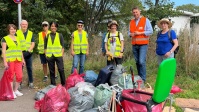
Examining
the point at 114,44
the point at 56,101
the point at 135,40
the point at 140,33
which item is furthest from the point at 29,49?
the point at 140,33

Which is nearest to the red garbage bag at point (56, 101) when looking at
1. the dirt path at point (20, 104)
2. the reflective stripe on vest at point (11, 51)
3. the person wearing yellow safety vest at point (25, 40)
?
the dirt path at point (20, 104)

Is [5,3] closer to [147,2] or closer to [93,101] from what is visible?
[93,101]

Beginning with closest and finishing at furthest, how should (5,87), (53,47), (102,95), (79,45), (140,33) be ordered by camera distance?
(102,95), (5,87), (140,33), (53,47), (79,45)

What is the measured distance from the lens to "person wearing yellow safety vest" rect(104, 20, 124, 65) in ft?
21.2

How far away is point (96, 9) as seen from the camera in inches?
1048

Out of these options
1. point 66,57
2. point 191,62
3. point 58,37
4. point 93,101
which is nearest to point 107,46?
point 58,37

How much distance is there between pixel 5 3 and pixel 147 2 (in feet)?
49.4

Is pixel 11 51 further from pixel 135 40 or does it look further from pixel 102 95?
pixel 135 40

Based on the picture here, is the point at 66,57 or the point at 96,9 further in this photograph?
the point at 96,9

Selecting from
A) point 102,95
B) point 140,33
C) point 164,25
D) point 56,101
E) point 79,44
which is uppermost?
point 164,25

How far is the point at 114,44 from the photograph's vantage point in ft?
21.2

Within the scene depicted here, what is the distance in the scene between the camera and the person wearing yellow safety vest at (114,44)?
21.2 ft

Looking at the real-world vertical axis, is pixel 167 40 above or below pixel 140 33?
below

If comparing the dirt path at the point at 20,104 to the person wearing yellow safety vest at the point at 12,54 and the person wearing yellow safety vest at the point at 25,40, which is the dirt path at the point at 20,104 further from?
the person wearing yellow safety vest at the point at 25,40
